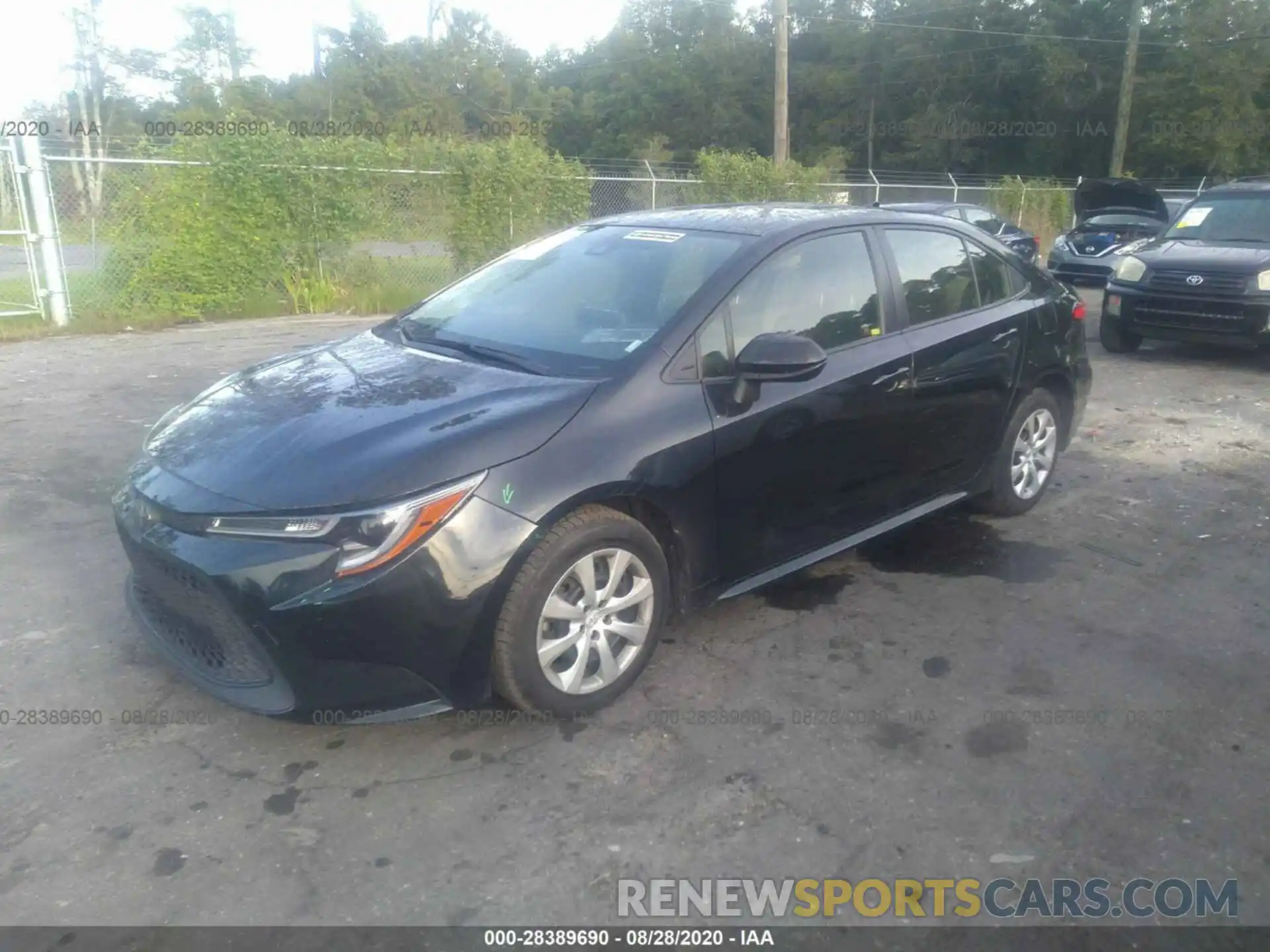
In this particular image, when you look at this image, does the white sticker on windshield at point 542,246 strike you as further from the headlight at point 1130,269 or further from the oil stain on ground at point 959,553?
the headlight at point 1130,269

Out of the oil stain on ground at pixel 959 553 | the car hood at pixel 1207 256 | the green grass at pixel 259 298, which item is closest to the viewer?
the oil stain on ground at pixel 959 553

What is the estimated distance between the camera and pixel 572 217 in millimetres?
15602

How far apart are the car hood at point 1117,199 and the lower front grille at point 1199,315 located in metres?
6.71

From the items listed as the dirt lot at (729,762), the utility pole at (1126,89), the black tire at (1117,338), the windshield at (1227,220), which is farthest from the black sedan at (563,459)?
the utility pole at (1126,89)

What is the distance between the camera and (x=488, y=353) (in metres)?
4.02

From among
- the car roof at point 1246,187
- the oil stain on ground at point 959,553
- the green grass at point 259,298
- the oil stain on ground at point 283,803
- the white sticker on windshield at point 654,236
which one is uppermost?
the white sticker on windshield at point 654,236

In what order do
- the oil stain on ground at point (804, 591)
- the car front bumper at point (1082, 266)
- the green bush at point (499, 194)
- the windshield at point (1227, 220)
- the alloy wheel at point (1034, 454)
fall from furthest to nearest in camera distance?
the car front bumper at point (1082, 266) → the green bush at point (499, 194) → the windshield at point (1227, 220) → the alloy wheel at point (1034, 454) → the oil stain on ground at point (804, 591)

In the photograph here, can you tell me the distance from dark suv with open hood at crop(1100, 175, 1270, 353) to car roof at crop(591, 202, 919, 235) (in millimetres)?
5957

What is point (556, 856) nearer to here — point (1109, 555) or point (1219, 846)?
point (1219, 846)

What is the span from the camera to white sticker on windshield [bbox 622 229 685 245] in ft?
14.4

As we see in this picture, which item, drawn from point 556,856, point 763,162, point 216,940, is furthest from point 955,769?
point 763,162

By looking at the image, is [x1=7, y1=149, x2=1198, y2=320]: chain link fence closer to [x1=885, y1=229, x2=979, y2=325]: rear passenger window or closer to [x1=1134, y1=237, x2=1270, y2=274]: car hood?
[x1=1134, y1=237, x2=1270, y2=274]: car hood

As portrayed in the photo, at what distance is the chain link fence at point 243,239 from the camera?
1148 centimetres

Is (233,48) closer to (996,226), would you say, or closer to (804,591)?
(996,226)
